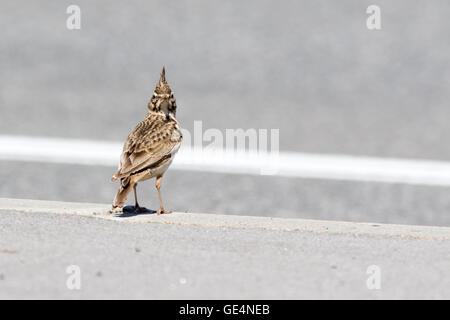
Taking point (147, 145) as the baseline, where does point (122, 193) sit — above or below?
below

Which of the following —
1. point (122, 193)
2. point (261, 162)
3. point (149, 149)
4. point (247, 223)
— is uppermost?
point (149, 149)

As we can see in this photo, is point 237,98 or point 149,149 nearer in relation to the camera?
point 149,149

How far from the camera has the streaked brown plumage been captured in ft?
25.3

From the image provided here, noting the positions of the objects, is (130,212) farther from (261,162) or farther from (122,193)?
(261,162)

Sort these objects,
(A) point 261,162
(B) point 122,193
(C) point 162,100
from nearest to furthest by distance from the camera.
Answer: (B) point 122,193 < (C) point 162,100 < (A) point 261,162

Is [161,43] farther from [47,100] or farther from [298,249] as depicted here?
[298,249]

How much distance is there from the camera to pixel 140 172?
7.83m

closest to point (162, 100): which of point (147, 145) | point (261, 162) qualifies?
point (147, 145)

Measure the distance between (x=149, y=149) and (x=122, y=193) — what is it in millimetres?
444

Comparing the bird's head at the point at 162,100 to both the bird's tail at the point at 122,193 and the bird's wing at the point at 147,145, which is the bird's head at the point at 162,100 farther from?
the bird's tail at the point at 122,193

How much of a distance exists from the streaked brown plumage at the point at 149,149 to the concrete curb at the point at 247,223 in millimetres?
182

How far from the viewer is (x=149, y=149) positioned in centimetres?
784

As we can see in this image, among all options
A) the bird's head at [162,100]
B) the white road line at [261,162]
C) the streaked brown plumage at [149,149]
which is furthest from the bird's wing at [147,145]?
the white road line at [261,162]

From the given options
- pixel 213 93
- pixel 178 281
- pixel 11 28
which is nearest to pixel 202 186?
pixel 213 93
